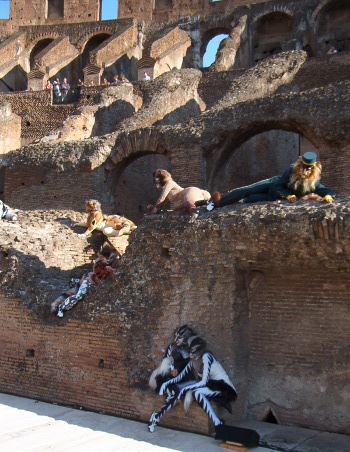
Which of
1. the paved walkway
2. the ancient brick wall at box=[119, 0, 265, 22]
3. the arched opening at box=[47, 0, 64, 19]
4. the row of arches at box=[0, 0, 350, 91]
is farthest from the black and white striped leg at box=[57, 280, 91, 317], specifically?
the arched opening at box=[47, 0, 64, 19]

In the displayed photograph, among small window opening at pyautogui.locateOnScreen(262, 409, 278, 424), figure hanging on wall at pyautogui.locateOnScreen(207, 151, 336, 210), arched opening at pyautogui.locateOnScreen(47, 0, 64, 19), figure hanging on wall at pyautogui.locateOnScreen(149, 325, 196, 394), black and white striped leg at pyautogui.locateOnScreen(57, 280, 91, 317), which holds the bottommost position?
small window opening at pyautogui.locateOnScreen(262, 409, 278, 424)

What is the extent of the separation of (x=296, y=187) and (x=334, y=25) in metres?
21.0

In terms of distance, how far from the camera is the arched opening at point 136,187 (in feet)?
46.3

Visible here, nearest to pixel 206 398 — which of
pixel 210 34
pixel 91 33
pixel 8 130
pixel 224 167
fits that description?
pixel 224 167

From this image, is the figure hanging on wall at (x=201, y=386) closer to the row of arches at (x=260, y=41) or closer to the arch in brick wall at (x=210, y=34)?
the row of arches at (x=260, y=41)

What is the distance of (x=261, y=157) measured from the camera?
16641 mm

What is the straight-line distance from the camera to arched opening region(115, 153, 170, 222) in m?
14.1

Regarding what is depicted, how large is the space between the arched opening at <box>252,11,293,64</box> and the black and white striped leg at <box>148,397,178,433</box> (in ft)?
73.3

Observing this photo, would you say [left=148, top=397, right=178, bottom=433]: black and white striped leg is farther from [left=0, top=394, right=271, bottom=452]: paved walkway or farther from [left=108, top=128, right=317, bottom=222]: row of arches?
[left=108, top=128, right=317, bottom=222]: row of arches

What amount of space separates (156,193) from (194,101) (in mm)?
3438

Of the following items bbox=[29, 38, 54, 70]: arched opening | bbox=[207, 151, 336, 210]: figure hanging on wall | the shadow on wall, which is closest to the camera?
bbox=[207, 151, 336, 210]: figure hanging on wall

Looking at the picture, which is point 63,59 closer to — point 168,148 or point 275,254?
point 168,148

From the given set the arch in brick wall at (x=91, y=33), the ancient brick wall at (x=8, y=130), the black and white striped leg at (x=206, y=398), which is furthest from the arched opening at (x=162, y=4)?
the black and white striped leg at (x=206, y=398)

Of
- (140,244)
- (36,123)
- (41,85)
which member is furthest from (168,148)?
(41,85)
